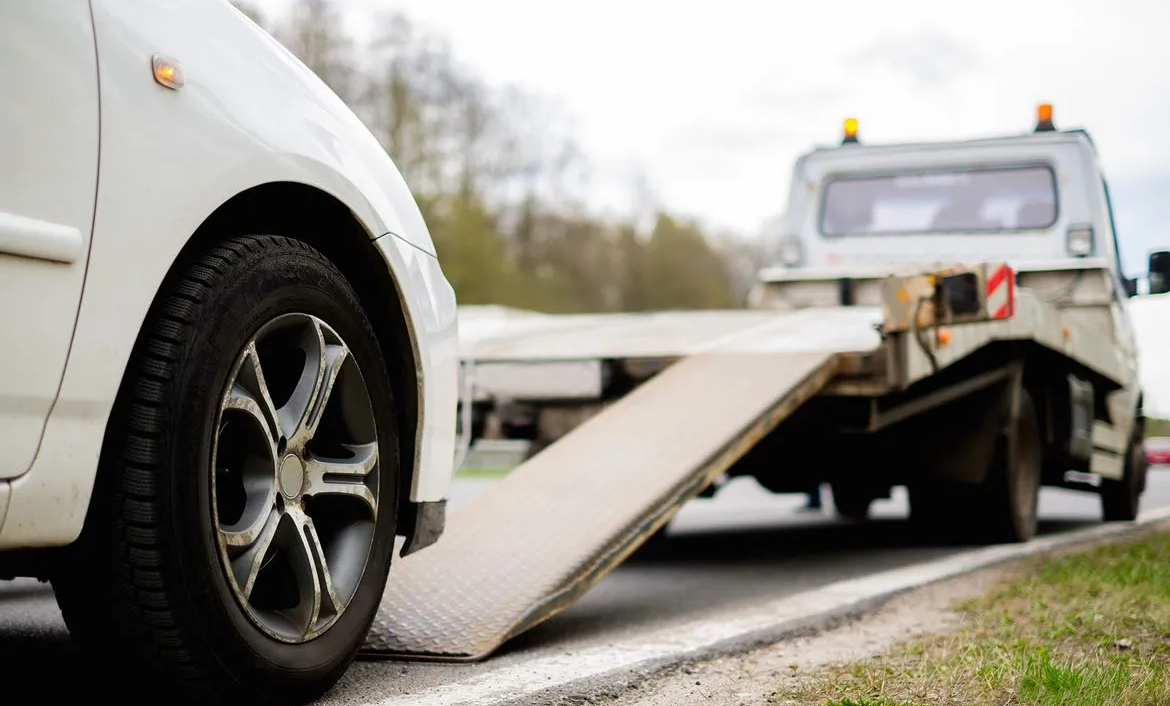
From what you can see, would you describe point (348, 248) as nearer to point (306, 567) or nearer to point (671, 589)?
point (306, 567)

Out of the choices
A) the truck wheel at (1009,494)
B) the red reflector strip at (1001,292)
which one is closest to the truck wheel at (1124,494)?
the truck wheel at (1009,494)

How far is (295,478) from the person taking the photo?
8.68 feet

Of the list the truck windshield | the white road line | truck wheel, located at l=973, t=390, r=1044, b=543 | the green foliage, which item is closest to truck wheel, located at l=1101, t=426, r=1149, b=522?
the truck windshield

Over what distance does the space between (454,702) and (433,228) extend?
27.9m

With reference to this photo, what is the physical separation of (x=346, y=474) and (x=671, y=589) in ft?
9.03

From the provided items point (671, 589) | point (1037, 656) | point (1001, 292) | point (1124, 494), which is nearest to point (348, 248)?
point (1037, 656)

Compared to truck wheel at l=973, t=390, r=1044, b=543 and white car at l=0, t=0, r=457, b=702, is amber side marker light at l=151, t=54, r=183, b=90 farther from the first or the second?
truck wheel at l=973, t=390, r=1044, b=543

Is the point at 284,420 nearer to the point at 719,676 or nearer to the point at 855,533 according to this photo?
the point at 719,676

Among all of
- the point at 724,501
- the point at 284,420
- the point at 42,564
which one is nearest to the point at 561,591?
the point at 284,420

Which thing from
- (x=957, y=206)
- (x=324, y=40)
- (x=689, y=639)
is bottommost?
(x=689, y=639)

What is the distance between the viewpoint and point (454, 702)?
2.81m

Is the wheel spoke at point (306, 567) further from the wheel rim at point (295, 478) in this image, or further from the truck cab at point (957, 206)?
the truck cab at point (957, 206)

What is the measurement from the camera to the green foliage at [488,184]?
28.0 metres

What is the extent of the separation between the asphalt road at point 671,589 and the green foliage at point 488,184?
56.0ft
